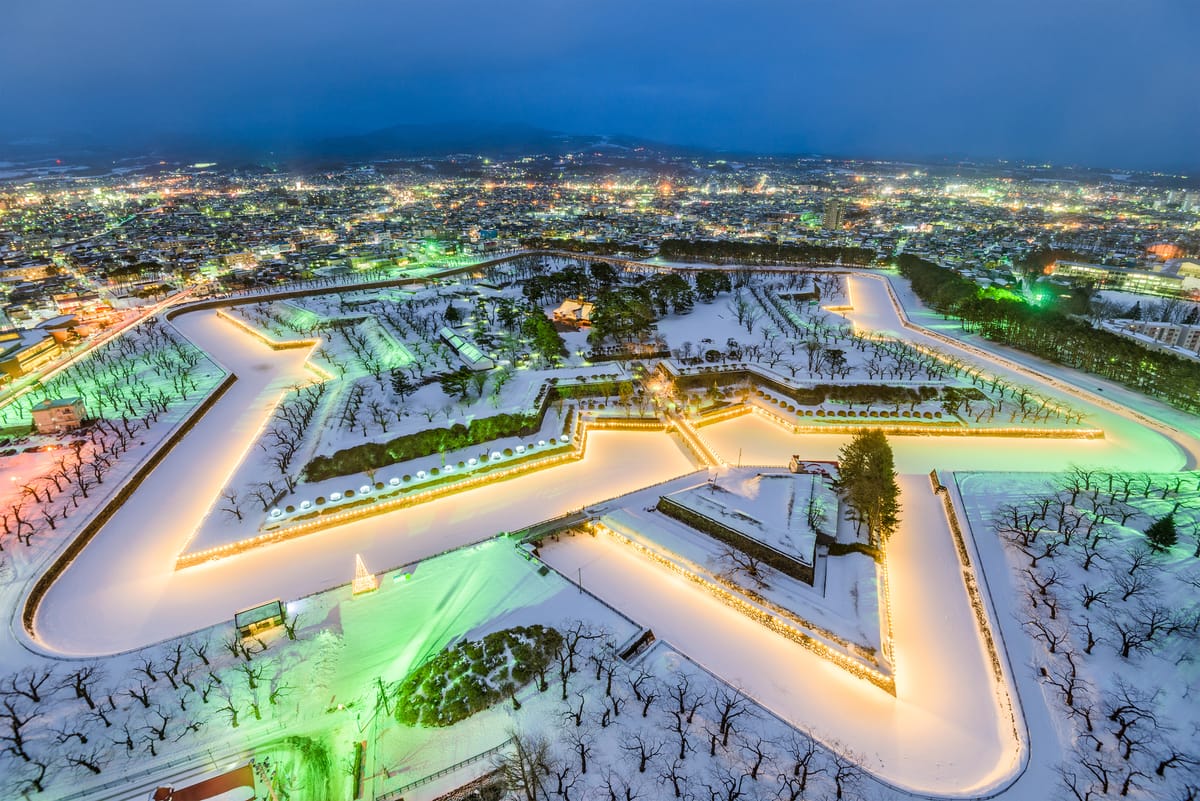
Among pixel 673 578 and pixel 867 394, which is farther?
pixel 867 394

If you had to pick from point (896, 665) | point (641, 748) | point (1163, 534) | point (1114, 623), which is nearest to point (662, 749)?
point (641, 748)

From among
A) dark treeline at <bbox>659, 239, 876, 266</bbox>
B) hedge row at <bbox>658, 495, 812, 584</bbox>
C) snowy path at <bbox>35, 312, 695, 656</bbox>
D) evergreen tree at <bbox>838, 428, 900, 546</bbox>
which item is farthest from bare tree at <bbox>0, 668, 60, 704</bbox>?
dark treeline at <bbox>659, 239, 876, 266</bbox>

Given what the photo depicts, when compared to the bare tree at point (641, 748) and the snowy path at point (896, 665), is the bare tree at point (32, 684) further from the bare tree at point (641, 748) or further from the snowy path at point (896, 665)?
the bare tree at point (641, 748)

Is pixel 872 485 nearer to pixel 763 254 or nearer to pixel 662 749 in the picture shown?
pixel 662 749

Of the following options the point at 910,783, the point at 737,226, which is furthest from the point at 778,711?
the point at 737,226

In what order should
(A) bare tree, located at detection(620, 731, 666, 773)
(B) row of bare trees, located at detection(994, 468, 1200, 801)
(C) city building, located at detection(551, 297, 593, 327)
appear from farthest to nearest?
(C) city building, located at detection(551, 297, 593, 327)
(A) bare tree, located at detection(620, 731, 666, 773)
(B) row of bare trees, located at detection(994, 468, 1200, 801)

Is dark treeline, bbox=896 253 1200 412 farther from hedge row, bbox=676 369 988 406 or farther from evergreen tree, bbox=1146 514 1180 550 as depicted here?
evergreen tree, bbox=1146 514 1180 550
